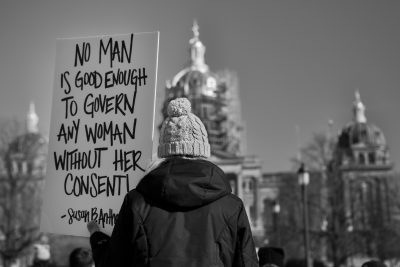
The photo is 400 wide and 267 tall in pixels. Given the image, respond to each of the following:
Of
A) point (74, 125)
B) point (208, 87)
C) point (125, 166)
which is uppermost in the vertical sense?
point (208, 87)

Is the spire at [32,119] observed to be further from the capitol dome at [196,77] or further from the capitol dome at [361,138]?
the capitol dome at [361,138]

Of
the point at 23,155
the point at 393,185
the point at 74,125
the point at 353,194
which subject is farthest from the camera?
the point at 393,185

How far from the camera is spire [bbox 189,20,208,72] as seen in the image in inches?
3617

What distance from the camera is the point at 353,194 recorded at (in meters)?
40.1

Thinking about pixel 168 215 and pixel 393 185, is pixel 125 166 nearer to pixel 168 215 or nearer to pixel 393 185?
pixel 168 215

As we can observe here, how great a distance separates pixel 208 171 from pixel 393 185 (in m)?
57.3

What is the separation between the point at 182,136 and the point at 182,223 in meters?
0.53

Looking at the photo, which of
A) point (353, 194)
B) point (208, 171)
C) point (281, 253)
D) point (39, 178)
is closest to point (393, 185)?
point (353, 194)

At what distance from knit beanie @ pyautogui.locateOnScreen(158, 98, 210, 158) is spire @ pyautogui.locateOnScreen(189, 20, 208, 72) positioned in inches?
3484

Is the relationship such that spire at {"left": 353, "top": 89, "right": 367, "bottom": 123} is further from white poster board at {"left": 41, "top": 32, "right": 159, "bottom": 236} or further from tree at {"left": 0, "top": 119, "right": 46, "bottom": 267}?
white poster board at {"left": 41, "top": 32, "right": 159, "bottom": 236}

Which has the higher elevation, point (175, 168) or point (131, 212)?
point (175, 168)

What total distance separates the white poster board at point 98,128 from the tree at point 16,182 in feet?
95.7

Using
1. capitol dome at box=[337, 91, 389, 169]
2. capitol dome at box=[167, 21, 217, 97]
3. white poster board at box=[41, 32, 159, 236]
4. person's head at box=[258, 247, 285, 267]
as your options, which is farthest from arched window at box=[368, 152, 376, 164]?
white poster board at box=[41, 32, 159, 236]

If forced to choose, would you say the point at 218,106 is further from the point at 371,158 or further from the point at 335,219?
the point at 335,219
